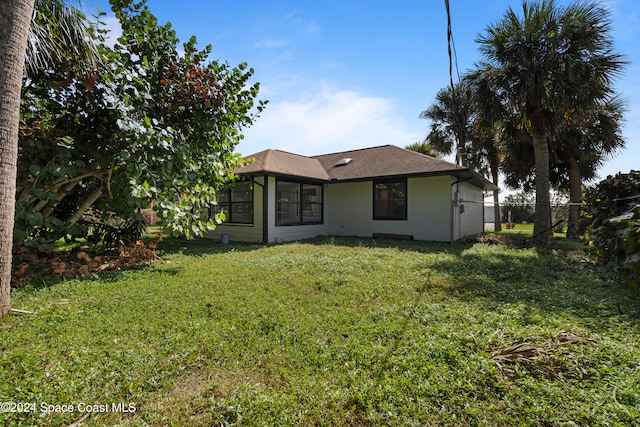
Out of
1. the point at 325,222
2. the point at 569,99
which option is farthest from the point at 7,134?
the point at 569,99

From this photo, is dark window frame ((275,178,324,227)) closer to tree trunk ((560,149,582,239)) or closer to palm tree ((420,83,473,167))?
palm tree ((420,83,473,167))

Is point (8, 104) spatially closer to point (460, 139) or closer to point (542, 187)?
point (542, 187)

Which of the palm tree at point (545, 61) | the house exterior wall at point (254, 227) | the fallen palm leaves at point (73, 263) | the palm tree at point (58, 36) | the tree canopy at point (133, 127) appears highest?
the palm tree at point (545, 61)

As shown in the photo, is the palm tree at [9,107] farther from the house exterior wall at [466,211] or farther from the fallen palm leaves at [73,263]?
the house exterior wall at [466,211]

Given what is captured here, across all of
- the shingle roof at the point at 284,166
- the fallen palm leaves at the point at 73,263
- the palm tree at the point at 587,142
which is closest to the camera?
the fallen palm leaves at the point at 73,263

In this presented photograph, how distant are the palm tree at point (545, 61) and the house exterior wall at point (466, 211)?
2.48 m

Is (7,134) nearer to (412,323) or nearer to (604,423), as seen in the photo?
(412,323)

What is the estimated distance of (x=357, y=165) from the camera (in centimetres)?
1348

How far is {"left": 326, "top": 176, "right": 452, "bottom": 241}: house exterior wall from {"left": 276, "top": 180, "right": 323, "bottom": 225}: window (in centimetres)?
64

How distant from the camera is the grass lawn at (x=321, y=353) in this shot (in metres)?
1.96

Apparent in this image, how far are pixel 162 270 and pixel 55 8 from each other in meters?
4.91

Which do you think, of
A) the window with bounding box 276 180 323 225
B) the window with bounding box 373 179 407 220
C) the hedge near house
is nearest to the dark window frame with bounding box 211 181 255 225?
the window with bounding box 276 180 323 225

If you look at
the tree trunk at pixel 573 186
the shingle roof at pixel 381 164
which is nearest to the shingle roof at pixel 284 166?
the shingle roof at pixel 381 164

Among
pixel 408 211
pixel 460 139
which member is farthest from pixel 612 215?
pixel 460 139
